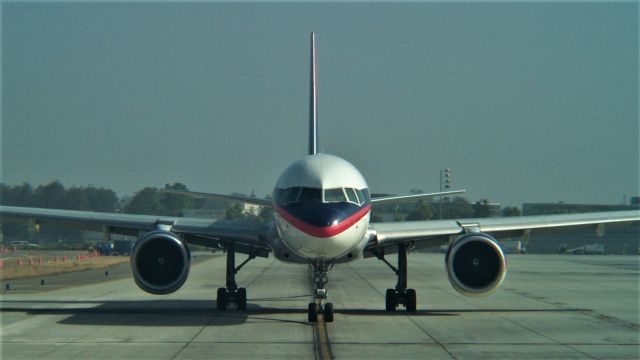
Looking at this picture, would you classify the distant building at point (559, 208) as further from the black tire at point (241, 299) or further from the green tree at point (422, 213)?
the black tire at point (241, 299)

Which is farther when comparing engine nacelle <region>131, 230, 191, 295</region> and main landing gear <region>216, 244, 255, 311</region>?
main landing gear <region>216, 244, 255, 311</region>

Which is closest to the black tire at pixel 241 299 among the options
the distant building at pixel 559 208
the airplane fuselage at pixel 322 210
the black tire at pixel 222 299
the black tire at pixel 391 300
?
the black tire at pixel 222 299

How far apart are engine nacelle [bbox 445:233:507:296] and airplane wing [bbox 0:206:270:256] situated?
16.5 ft

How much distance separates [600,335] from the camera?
61.0 ft

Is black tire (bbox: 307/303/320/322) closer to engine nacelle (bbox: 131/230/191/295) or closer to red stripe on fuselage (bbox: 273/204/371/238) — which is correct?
red stripe on fuselage (bbox: 273/204/371/238)

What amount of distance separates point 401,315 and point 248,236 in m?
4.70

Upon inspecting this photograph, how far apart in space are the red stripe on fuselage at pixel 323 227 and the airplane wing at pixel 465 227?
2948mm

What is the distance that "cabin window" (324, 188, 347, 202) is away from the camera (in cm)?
1971

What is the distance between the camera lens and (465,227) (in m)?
23.5

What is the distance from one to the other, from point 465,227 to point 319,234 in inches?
251

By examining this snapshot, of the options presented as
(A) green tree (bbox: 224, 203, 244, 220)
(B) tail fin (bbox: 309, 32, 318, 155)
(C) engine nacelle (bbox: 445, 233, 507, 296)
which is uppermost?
(B) tail fin (bbox: 309, 32, 318, 155)

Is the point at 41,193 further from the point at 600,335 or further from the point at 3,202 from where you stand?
the point at 600,335

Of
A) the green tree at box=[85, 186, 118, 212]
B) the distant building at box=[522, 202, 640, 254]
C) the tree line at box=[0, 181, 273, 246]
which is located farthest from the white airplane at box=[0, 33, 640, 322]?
the distant building at box=[522, 202, 640, 254]

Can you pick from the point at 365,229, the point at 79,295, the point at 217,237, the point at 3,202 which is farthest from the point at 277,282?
the point at 3,202
